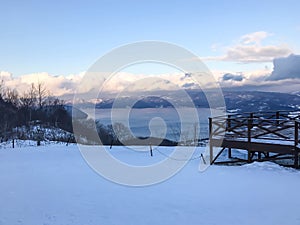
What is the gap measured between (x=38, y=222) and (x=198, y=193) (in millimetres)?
3253

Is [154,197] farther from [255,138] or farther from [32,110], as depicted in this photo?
[32,110]

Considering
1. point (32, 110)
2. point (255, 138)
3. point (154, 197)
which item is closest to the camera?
point (154, 197)

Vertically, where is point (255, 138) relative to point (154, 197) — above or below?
above

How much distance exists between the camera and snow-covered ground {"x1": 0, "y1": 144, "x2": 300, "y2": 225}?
4.43m

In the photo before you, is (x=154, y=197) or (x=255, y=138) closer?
(x=154, y=197)

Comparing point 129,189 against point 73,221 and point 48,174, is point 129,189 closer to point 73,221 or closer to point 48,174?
point 73,221

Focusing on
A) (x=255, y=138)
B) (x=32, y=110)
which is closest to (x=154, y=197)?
(x=255, y=138)

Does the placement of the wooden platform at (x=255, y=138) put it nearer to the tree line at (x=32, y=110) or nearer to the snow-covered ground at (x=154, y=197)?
the snow-covered ground at (x=154, y=197)

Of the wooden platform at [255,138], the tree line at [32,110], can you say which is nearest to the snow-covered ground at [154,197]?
the wooden platform at [255,138]

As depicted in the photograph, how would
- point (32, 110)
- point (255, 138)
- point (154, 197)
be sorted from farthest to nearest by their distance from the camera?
point (32, 110) < point (255, 138) < point (154, 197)

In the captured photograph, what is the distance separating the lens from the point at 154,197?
220 inches

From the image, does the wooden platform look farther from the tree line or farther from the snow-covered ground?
the tree line

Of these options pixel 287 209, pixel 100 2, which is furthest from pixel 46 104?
pixel 287 209

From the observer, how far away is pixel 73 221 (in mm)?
4285
